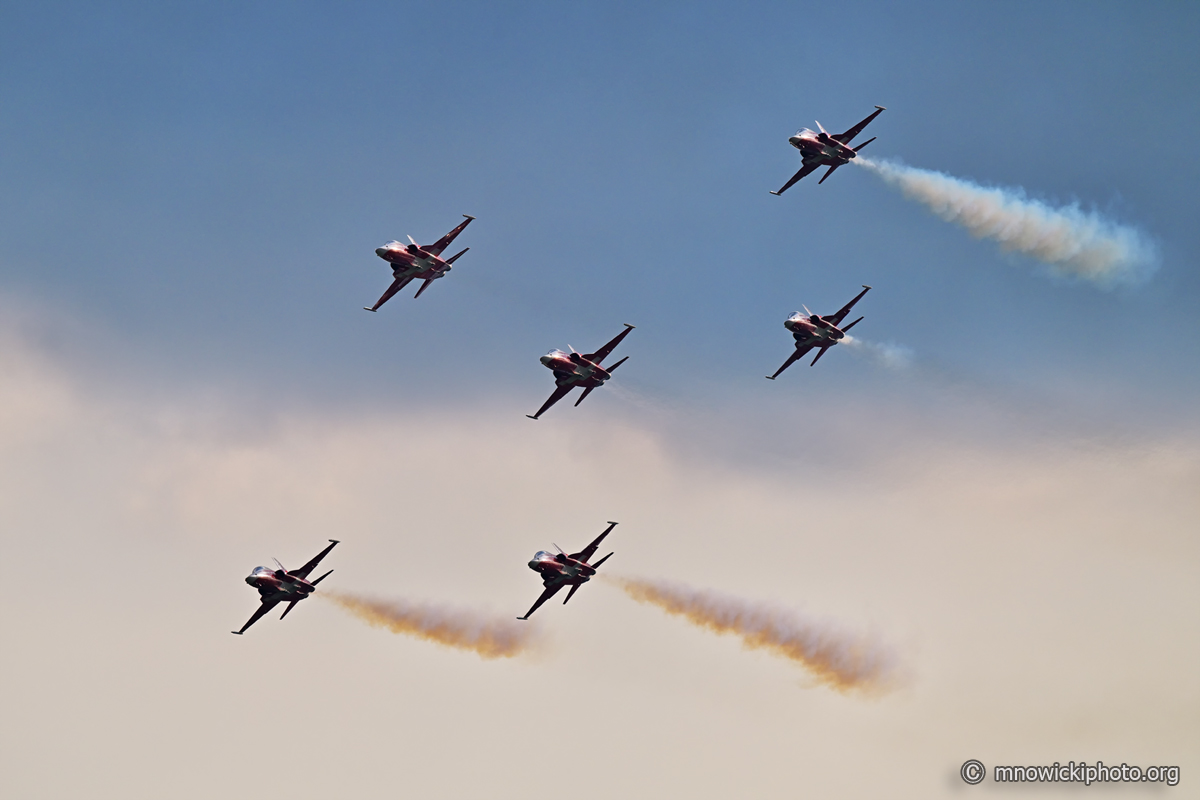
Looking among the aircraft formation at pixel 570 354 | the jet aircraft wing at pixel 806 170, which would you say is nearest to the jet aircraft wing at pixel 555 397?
the aircraft formation at pixel 570 354

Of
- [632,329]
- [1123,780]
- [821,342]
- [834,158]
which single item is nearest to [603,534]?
[632,329]

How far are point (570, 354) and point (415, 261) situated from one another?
1535cm

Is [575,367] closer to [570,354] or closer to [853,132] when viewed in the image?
[570,354]

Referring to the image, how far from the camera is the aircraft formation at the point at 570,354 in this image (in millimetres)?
116000

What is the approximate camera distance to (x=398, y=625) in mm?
125188

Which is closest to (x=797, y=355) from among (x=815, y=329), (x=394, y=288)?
(x=815, y=329)

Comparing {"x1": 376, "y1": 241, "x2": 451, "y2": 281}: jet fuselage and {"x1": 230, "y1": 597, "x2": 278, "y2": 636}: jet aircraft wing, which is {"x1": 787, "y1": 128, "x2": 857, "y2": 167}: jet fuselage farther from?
{"x1": 230, "y1": 597, "x2": 278, "y2": 636}: jet aircraft wing

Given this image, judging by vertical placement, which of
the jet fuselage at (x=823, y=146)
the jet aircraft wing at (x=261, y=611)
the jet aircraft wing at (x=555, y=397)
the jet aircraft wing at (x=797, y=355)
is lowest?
the jet aircraft wing at (x=261, y=611)

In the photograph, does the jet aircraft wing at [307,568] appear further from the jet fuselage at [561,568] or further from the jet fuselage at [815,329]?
the jet fuselage at [815,329]

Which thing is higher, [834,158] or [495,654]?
[834,158]

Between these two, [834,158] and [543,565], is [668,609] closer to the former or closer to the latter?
[543,565]

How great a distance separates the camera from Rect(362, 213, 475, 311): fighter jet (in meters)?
119

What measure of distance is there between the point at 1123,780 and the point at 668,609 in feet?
134

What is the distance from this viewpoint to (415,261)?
119 m
